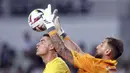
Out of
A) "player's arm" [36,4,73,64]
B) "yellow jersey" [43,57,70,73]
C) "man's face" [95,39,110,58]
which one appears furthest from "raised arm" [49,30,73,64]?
"man's face" [95,39,110,58]

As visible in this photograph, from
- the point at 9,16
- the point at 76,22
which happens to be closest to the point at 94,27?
the point at 76,22

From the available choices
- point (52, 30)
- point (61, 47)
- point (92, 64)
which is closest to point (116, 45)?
point (92, 64)

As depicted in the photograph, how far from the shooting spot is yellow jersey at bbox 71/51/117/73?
5.88m

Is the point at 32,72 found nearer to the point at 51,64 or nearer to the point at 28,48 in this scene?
the point at 28,48

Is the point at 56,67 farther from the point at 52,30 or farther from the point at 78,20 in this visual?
the point at 78,20

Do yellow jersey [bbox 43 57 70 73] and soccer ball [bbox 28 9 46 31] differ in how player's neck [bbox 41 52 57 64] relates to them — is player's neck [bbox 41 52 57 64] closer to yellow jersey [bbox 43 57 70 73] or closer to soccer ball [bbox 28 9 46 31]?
yellow jersey [bbox 43 57 70 73]

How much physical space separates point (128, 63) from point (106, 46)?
25.1 ft

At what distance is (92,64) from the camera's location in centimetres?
589

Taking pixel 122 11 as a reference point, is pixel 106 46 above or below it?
above

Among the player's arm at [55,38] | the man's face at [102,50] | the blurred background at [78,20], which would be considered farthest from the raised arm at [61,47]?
the blurred background at [78,20]

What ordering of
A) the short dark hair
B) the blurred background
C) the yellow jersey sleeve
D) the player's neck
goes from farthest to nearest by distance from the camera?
the blurred background
the player's neck
the short dark hair
the yellow jersey sleeve

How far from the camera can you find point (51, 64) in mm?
6023

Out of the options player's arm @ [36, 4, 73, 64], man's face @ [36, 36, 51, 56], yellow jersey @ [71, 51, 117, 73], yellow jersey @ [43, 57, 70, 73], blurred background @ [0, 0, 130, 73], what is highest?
player's arm @ [36, 4, 73, 64]

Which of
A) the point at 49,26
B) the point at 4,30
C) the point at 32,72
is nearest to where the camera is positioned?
the point at 49,26
